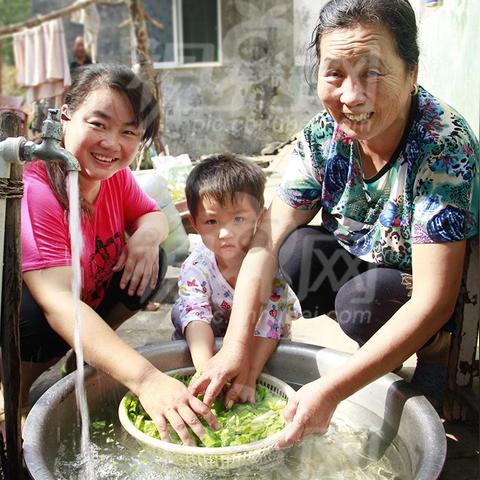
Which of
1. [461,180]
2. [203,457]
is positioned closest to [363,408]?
[203,457]

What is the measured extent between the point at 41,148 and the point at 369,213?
1.05 metres

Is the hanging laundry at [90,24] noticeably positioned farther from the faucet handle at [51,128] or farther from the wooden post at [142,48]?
the faucet handle at [51,128]

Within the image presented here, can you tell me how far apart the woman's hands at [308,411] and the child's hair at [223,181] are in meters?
0.83

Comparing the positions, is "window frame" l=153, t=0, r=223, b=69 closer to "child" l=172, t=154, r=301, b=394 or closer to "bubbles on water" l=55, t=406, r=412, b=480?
"child" l=172, t=154, r=301, b=394

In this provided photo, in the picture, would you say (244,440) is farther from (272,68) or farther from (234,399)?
(272,68)

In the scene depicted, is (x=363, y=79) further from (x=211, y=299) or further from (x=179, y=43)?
(x=179, y=43)

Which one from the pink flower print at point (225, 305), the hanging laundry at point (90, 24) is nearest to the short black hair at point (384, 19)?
the pink flower print at point (225, 305)

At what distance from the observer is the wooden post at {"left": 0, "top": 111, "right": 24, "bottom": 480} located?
4.09 ft

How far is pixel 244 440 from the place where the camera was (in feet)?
5.27

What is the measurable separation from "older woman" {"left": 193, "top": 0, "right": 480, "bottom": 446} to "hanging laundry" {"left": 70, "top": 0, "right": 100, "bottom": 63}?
657 cm

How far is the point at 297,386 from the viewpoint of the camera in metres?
1.94

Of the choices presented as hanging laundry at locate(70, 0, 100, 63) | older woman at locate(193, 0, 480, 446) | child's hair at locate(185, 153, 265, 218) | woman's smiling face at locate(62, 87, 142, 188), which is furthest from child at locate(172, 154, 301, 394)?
hanging laundry at locate(70, 0, 100, 63)

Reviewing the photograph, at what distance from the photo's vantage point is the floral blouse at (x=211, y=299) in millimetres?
2047

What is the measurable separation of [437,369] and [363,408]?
16.7 inches
